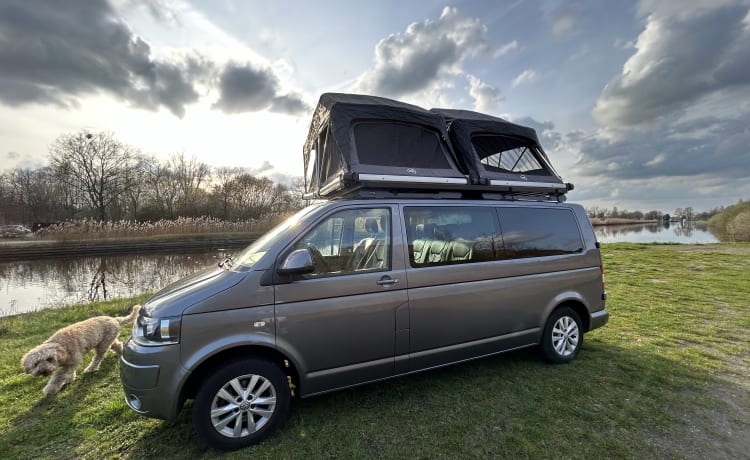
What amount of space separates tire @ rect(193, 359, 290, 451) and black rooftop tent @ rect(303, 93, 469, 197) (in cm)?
186

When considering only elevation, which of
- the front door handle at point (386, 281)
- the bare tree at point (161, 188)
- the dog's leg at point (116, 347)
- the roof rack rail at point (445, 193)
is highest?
the bare tree at point (161, 188)

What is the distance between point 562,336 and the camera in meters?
4.06

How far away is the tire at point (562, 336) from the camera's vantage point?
156 inches

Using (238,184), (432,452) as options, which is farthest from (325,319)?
(238,184)

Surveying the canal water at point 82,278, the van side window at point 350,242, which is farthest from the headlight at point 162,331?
the canal water at point 82,278

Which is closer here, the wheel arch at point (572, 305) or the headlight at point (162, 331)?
the headlight at point (162, 331)

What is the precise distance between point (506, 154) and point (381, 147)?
6.40 ft

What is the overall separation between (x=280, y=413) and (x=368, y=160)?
2622 millimetres

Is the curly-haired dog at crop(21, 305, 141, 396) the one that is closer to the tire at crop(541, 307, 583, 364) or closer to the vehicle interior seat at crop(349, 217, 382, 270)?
the vehicle interior seat at crop(349, 217, 382, 270)

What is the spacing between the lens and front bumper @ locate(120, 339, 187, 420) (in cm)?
240

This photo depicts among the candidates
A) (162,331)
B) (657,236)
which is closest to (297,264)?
(162,331)

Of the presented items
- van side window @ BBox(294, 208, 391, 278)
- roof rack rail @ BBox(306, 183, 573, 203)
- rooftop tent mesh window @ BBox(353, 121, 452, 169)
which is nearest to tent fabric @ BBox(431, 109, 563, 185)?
roof rack rail @ BBox(306, 183, 573, 203)

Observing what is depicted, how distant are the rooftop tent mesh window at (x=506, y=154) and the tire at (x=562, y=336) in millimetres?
1936

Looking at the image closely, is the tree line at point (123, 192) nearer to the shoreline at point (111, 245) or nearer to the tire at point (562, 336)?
the shoreline at point (111, 245)
